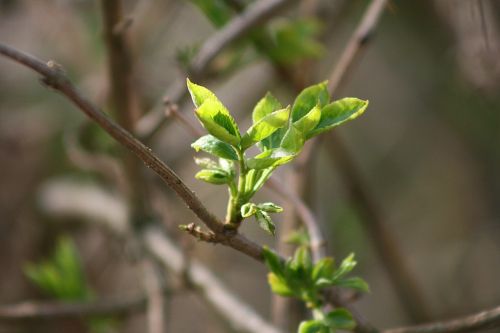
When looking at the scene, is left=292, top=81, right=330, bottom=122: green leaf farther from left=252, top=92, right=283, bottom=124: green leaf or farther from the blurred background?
the blurred background

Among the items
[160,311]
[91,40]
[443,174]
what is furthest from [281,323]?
[443,174]

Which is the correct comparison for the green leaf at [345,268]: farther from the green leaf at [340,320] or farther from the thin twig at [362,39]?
the thin twig at [362,39]

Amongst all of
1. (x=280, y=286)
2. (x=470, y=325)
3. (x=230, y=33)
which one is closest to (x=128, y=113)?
(x=230, y=33)

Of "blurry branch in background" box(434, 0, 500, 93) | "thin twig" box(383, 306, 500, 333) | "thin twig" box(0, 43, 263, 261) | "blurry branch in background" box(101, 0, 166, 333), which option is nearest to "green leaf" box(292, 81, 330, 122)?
"thin twig" box(0, 43, 263, 261)

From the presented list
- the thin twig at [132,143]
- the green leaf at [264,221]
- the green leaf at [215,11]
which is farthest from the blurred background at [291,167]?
the green leaf at [264,221]

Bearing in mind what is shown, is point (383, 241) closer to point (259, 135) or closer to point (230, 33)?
point (230, 33)
